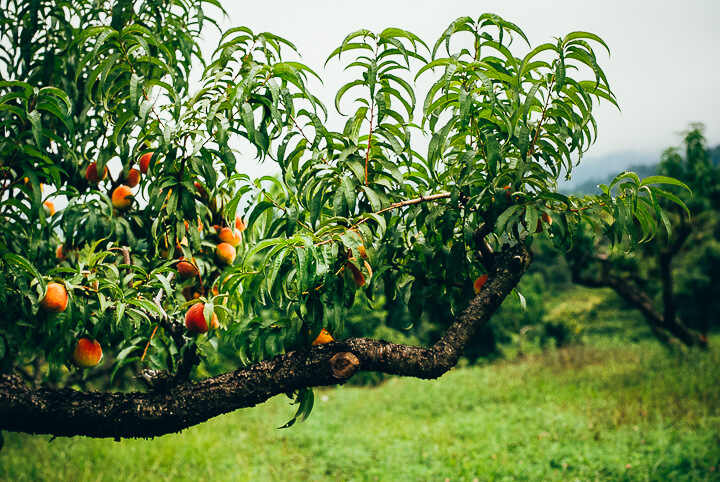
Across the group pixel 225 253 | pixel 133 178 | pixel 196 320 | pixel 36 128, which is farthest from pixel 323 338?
pixel 133 178

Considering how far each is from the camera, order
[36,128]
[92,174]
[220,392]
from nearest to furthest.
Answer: [36,128], [220,392], [92,174]

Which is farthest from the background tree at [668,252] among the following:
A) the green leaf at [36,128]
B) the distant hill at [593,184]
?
the green leaf at [36,128]

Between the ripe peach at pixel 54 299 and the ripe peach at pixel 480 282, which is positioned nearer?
the ripe peach at pixel 54 299

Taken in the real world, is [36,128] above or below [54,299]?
above

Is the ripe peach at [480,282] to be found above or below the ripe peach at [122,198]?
below

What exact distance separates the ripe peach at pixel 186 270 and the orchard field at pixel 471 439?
3280 mm

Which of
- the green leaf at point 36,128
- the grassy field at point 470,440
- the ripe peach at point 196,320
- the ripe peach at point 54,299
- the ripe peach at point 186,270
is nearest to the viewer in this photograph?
the green leaf at point 36,128

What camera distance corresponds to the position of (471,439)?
16.9ft

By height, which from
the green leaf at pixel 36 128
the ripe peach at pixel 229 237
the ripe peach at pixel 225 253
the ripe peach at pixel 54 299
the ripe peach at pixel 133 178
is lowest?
the ripe peach at pixel 54 299

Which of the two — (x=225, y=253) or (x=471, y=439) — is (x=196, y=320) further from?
(x=471, y=439)

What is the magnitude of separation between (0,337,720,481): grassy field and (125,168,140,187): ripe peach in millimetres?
2575

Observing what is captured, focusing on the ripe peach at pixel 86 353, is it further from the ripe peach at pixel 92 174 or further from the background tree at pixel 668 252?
the background tree at pixel 668 252

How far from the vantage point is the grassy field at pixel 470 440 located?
4.18m

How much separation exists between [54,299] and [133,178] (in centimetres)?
63
